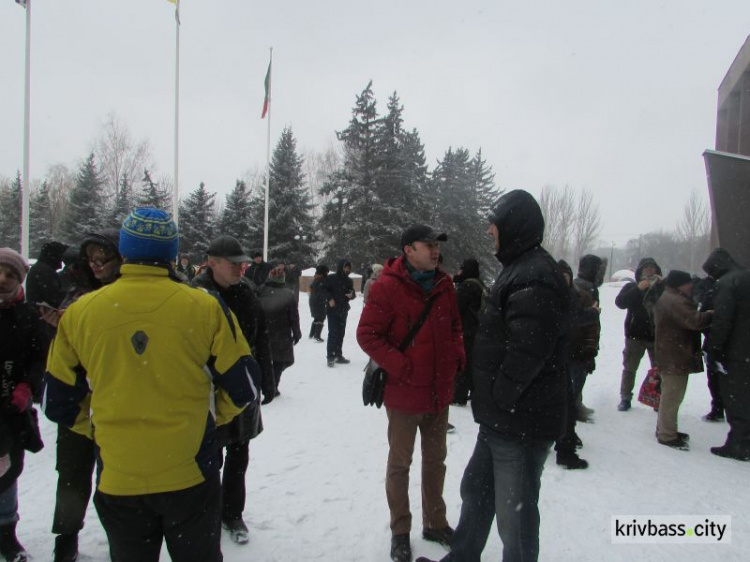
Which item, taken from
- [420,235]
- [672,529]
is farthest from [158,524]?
[672,529]

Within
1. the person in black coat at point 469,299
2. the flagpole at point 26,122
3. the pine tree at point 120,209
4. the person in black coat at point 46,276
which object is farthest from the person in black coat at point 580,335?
the pine tree at point 120,209

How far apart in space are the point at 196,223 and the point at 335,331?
1177 inches

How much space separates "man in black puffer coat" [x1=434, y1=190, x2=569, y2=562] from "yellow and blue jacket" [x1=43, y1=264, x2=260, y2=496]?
4.44 ft

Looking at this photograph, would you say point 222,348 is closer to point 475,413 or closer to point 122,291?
point 122,291

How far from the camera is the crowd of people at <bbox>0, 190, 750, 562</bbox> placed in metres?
1.83

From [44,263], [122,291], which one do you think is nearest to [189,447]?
[122,291]

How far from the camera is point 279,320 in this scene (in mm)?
6168

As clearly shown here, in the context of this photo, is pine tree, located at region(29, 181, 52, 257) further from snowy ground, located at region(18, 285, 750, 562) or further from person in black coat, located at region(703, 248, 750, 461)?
person in black coat, located at region(703, 248, 750, 461)

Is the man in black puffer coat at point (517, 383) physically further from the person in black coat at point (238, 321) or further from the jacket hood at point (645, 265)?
the jacket hood at point (645, 265)

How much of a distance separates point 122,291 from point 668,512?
431cm

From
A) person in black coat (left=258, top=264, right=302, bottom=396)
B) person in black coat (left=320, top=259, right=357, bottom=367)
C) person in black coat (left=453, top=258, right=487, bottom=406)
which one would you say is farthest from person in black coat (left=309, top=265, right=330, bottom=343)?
person in black coat (left=453, top=258, right=487, bottom=406)

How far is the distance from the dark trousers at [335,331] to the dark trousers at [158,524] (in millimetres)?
7130

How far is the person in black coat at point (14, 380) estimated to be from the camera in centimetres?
281

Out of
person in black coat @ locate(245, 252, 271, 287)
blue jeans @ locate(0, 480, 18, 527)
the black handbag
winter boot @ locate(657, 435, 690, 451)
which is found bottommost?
winter boot @ locate(657, 435, 690, 451)
